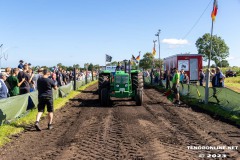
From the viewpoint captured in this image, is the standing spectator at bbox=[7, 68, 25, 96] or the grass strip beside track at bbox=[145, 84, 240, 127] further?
the standing spectator at bbox=[7, 68, 25, 96]

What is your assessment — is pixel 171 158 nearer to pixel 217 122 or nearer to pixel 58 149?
pixel 58 149

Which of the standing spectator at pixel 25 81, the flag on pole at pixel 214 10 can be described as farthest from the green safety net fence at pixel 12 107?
the flag on pole at pixel 214 10

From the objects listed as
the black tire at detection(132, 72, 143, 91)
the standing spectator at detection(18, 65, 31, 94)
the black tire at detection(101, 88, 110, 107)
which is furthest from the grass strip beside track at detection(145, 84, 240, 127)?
the standing spectator at detection(18, 65, 31, 94)

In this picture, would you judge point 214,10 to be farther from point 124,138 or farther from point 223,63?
point 223,63

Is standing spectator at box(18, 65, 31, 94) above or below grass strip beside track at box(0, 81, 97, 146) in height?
above

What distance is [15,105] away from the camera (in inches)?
396

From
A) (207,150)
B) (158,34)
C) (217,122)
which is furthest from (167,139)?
(158,34)

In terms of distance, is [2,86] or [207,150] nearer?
[207,150]

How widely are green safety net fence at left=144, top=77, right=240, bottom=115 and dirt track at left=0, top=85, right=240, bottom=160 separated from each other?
130cm

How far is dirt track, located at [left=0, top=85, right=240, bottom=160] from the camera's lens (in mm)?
6203

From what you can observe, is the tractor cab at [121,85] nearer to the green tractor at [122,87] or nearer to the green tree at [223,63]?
the green tractor at [122,87]

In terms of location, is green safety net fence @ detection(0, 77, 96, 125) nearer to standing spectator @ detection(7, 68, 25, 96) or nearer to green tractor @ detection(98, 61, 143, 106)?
standing spectator @ detection(7, 68, 25, 96)

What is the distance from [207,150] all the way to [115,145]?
6.49ft

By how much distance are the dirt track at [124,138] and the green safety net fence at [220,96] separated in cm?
130
